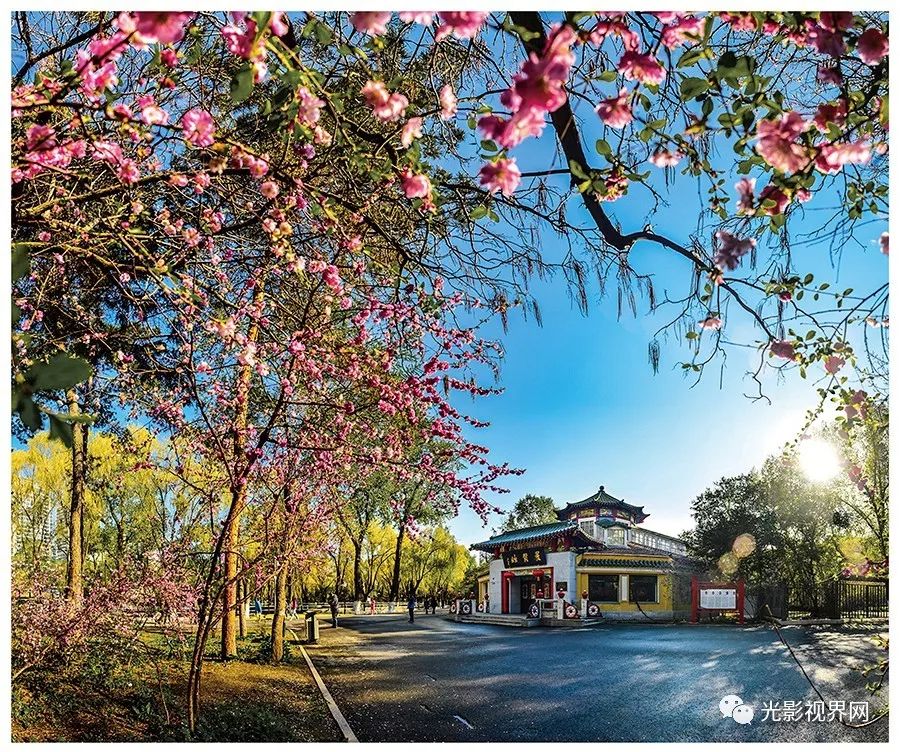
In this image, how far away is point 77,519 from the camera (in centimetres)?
377

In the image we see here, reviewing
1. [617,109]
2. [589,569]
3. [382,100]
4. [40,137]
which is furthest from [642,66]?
[589,569]

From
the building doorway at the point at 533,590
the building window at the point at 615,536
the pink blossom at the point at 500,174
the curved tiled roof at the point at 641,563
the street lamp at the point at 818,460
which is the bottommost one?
the building doorway at the point at 533,590

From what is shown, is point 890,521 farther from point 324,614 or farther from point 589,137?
point 324,614

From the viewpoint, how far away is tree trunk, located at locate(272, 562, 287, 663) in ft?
14.6

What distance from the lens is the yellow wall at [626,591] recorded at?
166 inches

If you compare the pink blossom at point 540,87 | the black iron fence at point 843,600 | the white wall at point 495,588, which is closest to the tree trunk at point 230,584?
the white wall at point 495,588

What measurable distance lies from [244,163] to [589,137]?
152 cm

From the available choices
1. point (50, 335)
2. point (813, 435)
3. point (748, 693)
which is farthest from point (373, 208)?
point (748, 693)

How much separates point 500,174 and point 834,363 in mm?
1491

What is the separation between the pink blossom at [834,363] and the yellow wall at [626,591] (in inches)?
83.5

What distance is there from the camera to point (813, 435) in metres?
3.44

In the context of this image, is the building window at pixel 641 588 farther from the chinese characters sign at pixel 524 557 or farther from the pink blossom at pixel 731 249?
the pink blossom at pixel 731 249

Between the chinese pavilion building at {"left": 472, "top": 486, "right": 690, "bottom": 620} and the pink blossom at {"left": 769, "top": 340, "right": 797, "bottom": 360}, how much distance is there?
1827 millimetres

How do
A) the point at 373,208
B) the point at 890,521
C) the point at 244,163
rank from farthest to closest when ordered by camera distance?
the point at 890,521, the point at 373,208, the point at 244,163
